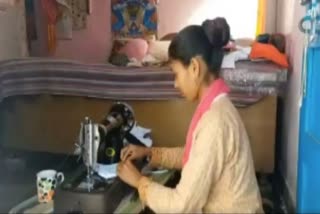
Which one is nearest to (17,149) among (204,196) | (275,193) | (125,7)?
(275,193)

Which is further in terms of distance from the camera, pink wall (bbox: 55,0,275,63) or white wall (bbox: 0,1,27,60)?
pink wall (bbox: 55,0,275,63)

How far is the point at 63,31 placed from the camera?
13.6 ft

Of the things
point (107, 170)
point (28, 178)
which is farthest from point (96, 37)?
point (107, 170)

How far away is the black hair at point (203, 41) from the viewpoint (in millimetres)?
1286

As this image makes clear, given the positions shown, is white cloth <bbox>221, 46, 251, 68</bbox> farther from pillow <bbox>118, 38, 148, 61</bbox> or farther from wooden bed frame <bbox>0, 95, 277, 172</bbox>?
pillow <bbox>118, 38, 148, 61</bbox>

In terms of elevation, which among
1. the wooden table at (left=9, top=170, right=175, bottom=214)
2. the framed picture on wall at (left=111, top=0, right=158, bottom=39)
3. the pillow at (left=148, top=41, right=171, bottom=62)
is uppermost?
the framed picture on wall at (left=111, top=0, right=158, bottom=39)

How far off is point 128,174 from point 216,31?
498mm

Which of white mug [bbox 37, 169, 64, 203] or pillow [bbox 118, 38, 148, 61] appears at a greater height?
pillow [bbox 118, 38, 148, 61]

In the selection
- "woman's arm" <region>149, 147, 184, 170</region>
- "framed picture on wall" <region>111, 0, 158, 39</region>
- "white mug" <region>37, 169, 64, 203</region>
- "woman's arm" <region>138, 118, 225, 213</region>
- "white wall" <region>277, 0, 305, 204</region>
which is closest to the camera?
"woman's arm" <region>138, 118, 225, 213</region>

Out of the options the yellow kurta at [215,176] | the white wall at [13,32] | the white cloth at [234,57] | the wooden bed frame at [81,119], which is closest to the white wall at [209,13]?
the white wall at [13,32]

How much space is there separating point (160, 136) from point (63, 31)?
2.07 metres

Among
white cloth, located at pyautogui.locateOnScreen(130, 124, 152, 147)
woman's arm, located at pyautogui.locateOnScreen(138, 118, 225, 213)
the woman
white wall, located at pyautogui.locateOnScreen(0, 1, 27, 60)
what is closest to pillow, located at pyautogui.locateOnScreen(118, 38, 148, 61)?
white wall, located at pyautogui.locateOnScreen(0, 1, 27, 60)

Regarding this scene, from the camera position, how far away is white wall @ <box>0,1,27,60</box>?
2.97 m

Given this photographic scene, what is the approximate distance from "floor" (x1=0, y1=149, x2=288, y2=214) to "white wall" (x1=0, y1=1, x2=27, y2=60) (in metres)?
0.80
